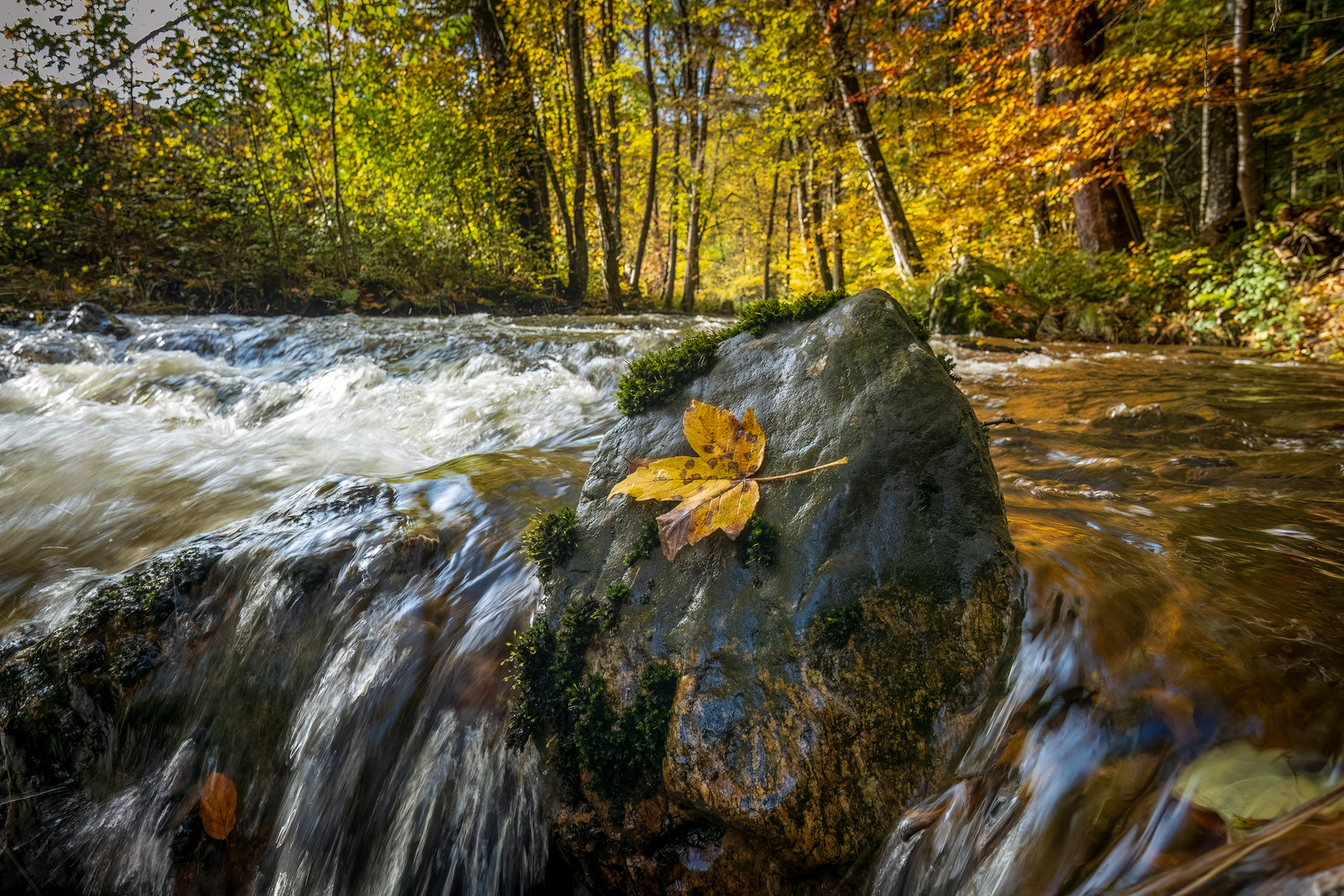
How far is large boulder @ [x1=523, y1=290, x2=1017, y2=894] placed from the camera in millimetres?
1459

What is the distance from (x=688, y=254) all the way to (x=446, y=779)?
17.6 metres

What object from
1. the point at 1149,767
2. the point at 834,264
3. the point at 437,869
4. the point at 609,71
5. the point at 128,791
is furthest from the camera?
the point at 834,264

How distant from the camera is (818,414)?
6.28ft

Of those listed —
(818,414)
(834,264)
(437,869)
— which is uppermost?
(834,264)

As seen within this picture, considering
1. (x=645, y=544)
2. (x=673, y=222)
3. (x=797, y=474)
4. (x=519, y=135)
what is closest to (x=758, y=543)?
(x=797, y=474)

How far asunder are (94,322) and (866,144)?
512 inches

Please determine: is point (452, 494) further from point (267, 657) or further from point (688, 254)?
point (688, 254)

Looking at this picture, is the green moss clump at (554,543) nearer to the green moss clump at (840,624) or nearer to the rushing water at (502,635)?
the rushing water at (502,635)

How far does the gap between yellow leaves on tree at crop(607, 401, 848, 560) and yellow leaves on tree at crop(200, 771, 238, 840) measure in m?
1.94

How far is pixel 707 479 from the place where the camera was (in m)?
1.88

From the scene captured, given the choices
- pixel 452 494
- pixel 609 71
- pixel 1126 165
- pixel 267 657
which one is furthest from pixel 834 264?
pixel 267 657

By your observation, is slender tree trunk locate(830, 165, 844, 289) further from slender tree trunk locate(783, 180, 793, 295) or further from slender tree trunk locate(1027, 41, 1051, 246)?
slender tree trunk locate(1027, 41, 1051, 246)

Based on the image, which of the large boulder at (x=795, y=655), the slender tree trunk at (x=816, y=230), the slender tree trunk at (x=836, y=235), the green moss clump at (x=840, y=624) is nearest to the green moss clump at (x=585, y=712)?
the large boulder at (x=795, y=655)

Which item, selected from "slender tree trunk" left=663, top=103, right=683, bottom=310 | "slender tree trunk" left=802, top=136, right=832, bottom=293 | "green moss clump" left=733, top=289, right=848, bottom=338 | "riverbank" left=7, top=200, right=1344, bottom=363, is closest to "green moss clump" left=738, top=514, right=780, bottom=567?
"green moss clump" left=733, top=289, right=848, bottom=338
